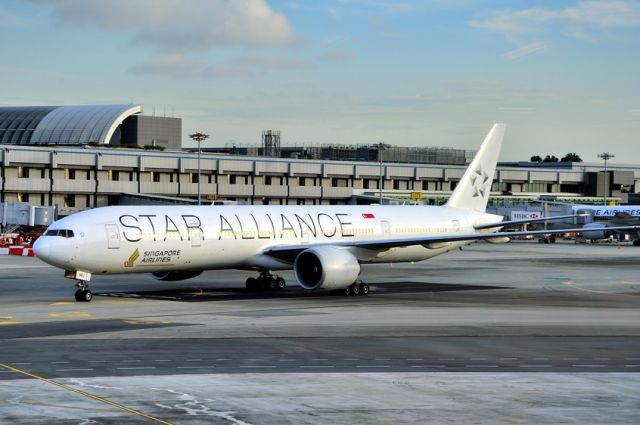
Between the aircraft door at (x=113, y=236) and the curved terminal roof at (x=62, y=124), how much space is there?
105002mm

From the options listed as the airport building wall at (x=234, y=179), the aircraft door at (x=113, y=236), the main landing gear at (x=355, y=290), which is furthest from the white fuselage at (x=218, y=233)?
the airport building wall at (x=234, y=179)

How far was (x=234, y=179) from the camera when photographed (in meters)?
132

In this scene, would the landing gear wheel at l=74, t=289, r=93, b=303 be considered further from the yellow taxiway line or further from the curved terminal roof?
the curved terminal roof

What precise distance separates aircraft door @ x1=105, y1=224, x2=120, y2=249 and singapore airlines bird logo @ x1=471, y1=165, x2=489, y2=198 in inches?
975

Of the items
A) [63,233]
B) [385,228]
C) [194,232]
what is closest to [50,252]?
[63,233]

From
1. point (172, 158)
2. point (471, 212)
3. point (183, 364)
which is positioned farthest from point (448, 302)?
point (172, 158)

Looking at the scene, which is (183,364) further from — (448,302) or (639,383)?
(448,302)

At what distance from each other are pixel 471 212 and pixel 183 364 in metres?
35.7

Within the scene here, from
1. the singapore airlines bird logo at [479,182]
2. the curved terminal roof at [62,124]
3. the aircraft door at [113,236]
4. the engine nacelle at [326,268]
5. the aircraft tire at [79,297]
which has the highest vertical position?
the curved terminal roof at [62,124]

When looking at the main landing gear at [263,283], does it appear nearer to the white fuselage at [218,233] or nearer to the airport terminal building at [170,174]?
the white fuselage at [218,233]

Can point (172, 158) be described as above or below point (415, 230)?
above

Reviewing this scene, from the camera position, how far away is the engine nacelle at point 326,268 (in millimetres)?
44250

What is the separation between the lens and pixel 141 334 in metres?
30.8

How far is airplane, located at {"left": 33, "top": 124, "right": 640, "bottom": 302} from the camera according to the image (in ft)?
137
